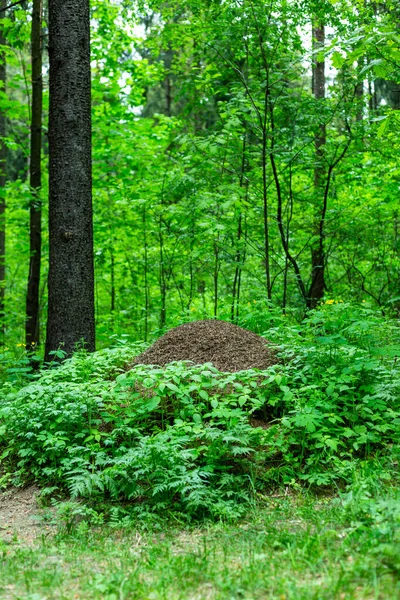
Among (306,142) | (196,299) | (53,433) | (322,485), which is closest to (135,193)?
(196,299)

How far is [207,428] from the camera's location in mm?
4309

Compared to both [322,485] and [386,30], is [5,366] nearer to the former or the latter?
[322,485]

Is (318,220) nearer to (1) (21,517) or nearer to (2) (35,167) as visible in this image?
(2) (35,167)

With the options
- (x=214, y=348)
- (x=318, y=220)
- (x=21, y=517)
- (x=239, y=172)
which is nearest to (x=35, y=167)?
(x=239, y=172)

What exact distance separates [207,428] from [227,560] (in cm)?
134

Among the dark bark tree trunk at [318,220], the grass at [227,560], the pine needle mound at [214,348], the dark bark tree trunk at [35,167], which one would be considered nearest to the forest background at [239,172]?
the dark bark tree trunk at [318,220]

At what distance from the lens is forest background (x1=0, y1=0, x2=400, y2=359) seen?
781 centimetres

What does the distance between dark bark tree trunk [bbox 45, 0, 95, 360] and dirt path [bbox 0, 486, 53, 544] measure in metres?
2.04

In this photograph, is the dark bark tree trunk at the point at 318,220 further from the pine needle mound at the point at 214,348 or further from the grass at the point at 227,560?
the grass at the point at 227,560

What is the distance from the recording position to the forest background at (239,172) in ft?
25.6

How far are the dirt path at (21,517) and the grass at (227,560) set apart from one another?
168mm

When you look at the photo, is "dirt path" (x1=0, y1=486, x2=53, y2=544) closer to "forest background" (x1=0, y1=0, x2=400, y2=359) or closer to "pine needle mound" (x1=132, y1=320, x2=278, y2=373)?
"pine needle mound" (x1=132, y1=320, x2=278, y2=373)

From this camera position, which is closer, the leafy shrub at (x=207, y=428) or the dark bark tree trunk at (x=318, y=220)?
the leafy shrub at (x=207, y=428)

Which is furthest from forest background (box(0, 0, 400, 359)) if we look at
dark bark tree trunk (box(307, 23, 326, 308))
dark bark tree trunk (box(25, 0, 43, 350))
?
dark bark tree trunk (box(25, 0, 43, 350))
